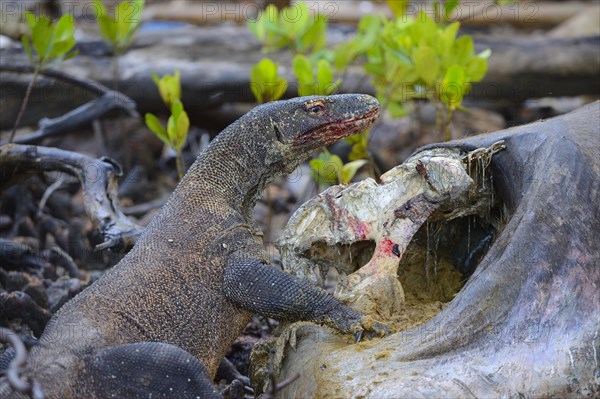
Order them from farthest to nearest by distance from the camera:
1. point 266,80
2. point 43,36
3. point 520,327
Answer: point 266,80 → point 43,36 → point 520,327

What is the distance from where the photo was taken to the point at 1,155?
20.7ft

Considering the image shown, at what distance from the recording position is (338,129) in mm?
5168

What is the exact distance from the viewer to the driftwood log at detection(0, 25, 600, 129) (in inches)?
356

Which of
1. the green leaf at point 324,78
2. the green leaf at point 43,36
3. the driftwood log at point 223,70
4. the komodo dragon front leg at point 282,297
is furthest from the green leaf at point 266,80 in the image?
the driftwood log at point 223,70

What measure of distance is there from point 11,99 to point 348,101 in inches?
179

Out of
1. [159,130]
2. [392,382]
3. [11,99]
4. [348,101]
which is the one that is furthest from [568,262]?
[11,99]

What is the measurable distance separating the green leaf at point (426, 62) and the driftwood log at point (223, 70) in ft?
7.96

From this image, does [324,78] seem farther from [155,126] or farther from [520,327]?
[520,327]

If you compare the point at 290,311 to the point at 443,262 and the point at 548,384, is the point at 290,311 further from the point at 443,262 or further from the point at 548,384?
the point at 548,384

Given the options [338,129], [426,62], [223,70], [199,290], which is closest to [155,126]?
[338,129]

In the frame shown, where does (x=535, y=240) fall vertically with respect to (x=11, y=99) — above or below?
above

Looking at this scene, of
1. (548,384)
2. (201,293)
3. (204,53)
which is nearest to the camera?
(548,384)

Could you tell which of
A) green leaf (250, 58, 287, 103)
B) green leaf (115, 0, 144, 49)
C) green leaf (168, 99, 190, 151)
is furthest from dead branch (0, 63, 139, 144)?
green leaf (250, 58, 287, 103)

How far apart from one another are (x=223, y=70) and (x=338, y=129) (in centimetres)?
429
